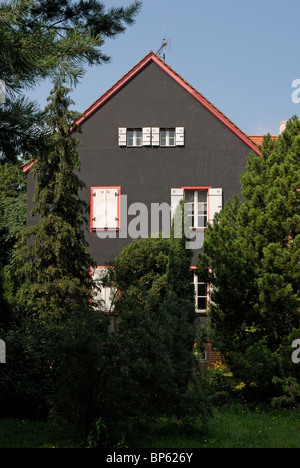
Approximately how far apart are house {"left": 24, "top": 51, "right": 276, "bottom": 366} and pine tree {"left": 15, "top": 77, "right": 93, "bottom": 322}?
3378 mm

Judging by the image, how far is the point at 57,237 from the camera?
55.3 feet

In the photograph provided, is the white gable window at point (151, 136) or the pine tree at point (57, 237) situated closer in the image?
the pine tree at point (57, 237)

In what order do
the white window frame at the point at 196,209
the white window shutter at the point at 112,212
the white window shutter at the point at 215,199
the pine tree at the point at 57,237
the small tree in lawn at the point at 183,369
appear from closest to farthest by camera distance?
the small tree in lawn at the point at 183,369 < the pine tree at the point at 57,237 < the white window shutter at the point at 215,199 < the white window shutter at the point at 112,212 < the white window frame at the point at 196,209

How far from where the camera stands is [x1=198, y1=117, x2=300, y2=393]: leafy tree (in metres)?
12.5

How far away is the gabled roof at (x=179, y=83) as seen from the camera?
21.2m

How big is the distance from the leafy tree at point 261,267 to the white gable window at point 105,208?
795 cm

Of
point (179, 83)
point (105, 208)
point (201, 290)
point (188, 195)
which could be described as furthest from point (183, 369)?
point (179, 83)

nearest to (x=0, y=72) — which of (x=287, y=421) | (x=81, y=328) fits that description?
(x=81, y=328)

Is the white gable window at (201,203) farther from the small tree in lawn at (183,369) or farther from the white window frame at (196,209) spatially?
the small tree in lawn at (183,369)

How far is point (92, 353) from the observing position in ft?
26.2

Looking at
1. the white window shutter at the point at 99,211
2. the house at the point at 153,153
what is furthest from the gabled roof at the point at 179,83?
the white window shutter at the point at 99,211

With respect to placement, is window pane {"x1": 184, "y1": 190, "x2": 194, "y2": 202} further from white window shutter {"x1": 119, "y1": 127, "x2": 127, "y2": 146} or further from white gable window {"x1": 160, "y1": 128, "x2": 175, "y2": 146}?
white window shutter {"x1": 119, "y1": 127, "x2": 127, "y2": 146}

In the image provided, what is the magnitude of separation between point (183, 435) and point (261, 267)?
205 inches
